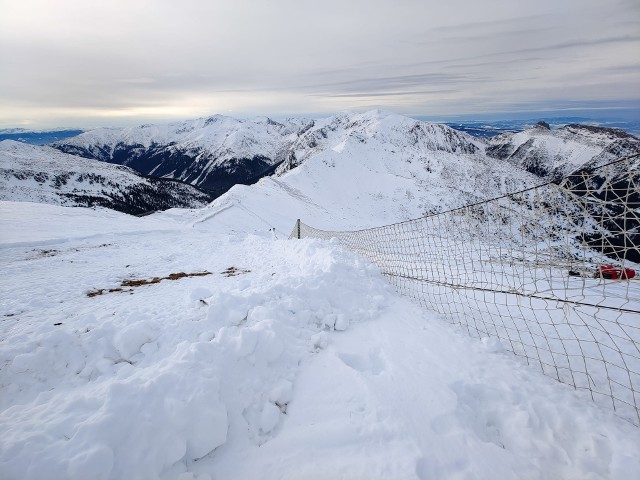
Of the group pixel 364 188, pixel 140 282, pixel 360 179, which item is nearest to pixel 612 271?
pixel 140 282

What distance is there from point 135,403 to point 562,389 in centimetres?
500

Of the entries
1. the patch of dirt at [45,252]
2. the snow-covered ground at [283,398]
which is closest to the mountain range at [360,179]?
the patch of dirt at [45,252]

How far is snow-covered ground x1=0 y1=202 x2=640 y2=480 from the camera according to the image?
2.94 metres

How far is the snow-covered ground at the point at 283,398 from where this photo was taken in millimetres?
2938

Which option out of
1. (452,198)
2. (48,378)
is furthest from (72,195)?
(48,378)

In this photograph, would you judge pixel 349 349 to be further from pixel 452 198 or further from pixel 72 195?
pixel 72 195

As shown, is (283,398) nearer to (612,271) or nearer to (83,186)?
(612,271)

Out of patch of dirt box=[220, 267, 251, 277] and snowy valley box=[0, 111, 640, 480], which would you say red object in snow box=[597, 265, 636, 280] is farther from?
patch of dirt box=[220, 267, 251, 277]

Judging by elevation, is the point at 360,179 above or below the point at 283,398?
below

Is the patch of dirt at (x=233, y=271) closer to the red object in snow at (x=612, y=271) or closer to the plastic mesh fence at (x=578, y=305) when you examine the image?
the plastic mesh fence at (x=578, y=305)

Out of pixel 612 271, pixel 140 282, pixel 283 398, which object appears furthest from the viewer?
pixel 140 282

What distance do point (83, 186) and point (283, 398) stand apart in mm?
161287

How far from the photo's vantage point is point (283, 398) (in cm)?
384

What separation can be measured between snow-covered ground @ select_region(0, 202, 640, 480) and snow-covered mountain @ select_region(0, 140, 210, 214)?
135 meters
